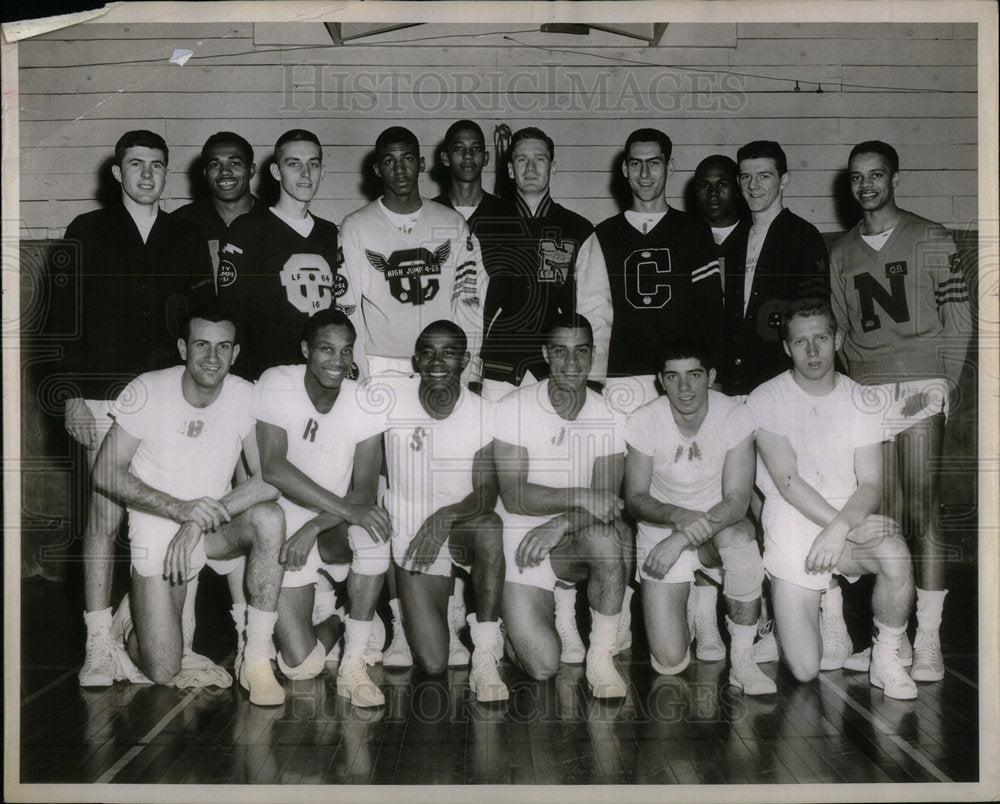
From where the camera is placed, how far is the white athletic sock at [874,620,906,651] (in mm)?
3205

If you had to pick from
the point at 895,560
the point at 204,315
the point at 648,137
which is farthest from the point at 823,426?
the point at 204,315

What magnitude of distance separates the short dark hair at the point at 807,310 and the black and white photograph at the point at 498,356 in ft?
0.04

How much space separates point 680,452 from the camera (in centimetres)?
325

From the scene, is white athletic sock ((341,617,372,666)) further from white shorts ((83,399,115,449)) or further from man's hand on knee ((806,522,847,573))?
man's hand on knee ((806,522,847,573))

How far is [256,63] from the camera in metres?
3.21

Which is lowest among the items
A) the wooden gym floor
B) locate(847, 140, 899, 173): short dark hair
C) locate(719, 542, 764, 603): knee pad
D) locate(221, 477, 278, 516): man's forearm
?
the wooden gym floor

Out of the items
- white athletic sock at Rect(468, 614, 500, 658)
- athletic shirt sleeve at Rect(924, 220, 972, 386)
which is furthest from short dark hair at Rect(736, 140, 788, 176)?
white athletic sock at Rect(468, 614, 500, 658)

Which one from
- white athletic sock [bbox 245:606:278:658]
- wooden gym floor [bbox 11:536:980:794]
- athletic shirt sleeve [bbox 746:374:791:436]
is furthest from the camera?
athletic shirt sleeve [bbox 746:374:791:436]

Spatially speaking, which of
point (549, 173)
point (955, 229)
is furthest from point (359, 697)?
point (955, 229)

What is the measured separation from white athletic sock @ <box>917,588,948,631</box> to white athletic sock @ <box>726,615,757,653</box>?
59 centimetres

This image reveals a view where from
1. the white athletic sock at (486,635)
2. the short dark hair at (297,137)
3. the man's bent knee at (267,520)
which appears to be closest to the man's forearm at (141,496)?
the man's bent knee at (267,520)

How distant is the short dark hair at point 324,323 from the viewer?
3205mm

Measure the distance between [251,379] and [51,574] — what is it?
0.96m

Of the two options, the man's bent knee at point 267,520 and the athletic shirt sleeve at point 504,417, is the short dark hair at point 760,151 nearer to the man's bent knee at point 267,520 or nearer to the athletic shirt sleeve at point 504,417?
the athletic shirt sleeve at point 504,417
